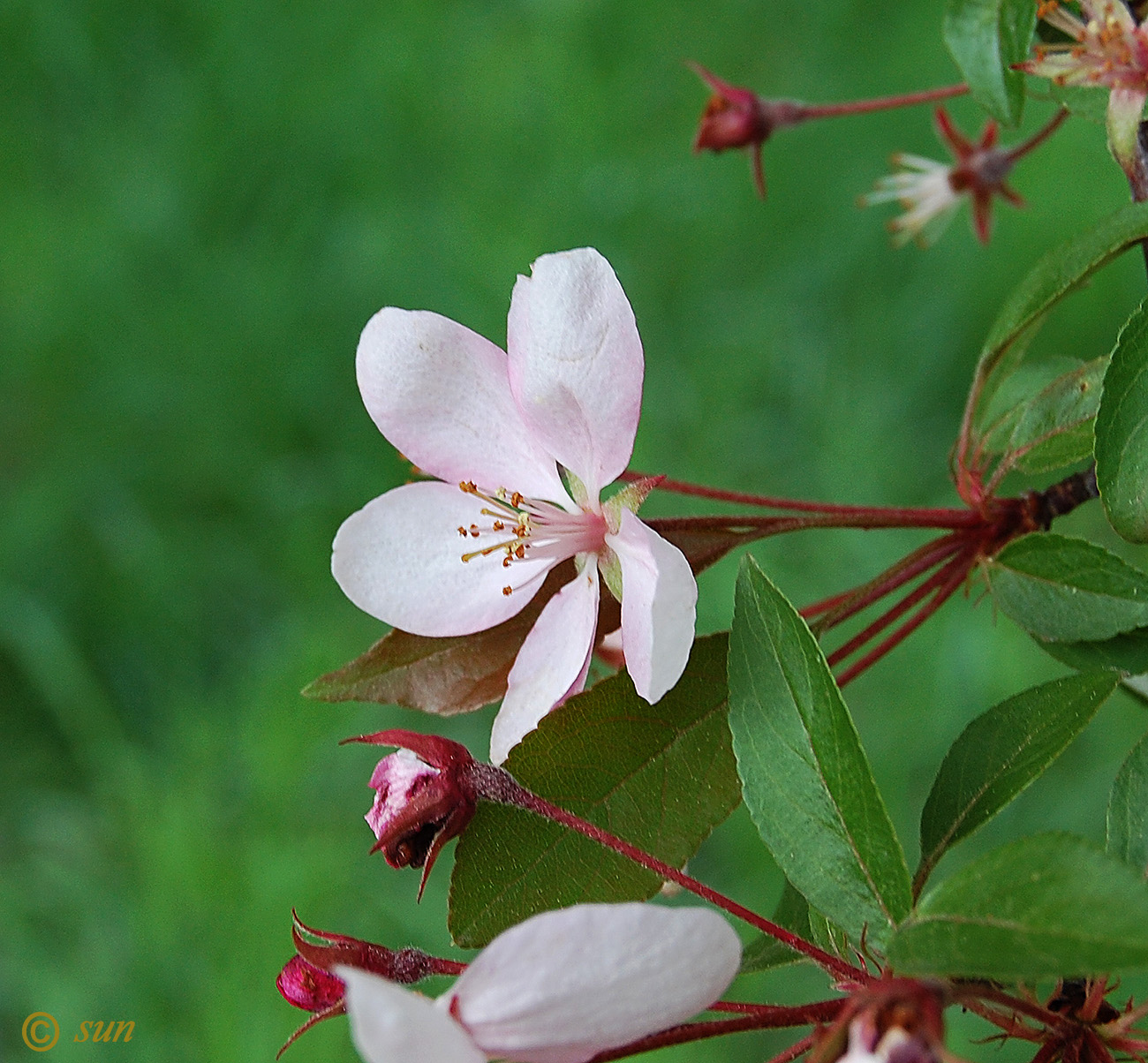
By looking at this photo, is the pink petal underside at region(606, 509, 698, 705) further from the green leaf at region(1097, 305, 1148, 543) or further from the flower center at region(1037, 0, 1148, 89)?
the flower center at region(1037, 0, 1148, 89)

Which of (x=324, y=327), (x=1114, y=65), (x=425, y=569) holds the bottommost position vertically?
(x=324, y=327)

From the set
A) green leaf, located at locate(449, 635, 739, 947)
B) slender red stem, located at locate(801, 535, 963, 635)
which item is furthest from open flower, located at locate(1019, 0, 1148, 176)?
green leaf, located at locate(449, 635, 739, 947)

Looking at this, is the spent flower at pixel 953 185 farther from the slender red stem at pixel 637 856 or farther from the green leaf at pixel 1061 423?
the slender red stem at pixel 637 856

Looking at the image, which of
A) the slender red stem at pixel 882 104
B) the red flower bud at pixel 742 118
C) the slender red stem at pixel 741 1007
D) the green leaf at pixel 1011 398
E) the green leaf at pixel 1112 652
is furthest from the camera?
the red flower bud at pixel 742 118

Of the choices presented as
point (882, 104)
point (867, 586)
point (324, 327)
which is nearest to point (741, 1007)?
point (867, 586)

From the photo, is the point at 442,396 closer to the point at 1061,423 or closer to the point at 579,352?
the point at 579,352

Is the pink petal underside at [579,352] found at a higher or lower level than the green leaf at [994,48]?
lower

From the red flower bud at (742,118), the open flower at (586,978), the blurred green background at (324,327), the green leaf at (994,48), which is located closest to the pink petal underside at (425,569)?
the open flower at (586,978)
